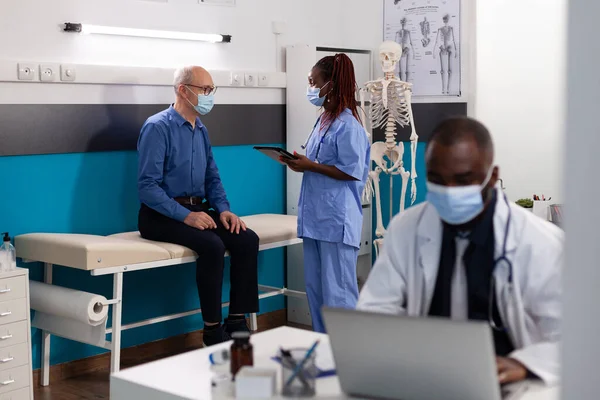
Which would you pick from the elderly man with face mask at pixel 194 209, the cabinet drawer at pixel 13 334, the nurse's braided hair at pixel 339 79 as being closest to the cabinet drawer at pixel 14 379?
the cabinet drawer at pixel 13 334

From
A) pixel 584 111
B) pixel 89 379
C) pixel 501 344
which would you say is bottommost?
pixel 89 379

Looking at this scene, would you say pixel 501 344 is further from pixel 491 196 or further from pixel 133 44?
pixel 133 44

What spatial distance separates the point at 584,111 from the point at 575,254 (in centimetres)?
16

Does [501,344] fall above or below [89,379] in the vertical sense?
above

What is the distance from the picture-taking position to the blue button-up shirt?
3.88m

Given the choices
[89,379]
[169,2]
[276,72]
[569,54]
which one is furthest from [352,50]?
[569,54]

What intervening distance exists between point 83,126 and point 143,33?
0.60 metres

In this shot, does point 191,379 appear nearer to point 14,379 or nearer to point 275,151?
point 14,379

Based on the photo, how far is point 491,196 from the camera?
5.60 feet

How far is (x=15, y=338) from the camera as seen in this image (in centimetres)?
340

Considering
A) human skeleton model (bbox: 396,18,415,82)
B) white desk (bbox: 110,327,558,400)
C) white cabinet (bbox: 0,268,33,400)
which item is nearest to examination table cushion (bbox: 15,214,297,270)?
white cabinet (bbox: 0,268,33,400)

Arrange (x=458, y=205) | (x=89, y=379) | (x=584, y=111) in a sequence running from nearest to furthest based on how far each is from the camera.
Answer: (x=584, y=111), (x=458, y=205), (x=89, y=379)

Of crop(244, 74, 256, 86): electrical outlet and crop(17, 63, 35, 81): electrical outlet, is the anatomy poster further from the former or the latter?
crop(17, 63, 35, 81): electrical outlet

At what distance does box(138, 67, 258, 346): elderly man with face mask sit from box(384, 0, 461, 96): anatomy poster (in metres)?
1.66
